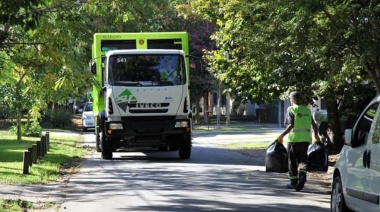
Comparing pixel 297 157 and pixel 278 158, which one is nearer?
pixel 297 157

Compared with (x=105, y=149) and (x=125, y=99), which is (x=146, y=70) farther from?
(x=105, y=149)

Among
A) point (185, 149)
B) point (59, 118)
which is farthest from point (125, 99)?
point (59, 118)

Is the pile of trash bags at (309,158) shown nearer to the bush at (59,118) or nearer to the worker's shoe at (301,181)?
the worker's shoe at (301,181)

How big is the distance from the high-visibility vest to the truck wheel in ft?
23.2

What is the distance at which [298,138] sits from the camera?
11.8 meters

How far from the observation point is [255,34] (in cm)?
1441

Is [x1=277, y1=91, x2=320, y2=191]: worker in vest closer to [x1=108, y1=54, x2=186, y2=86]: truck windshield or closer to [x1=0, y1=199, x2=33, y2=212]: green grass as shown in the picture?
[x1=0, y1=199, x2=33, y2=212]: green grass

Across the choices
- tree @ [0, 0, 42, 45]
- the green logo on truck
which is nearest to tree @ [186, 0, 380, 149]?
the green logo on truck

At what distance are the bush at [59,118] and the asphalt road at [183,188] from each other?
2102 cm

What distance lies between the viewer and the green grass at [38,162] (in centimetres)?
1431

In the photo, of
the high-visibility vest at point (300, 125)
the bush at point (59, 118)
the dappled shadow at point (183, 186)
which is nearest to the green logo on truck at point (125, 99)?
the dappled shadow at point (183, 186)

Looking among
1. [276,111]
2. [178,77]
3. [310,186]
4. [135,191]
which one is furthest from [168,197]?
[276,111]

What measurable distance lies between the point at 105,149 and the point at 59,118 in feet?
70.1

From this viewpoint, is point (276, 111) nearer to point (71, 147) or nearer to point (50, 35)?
point (71, 147)
